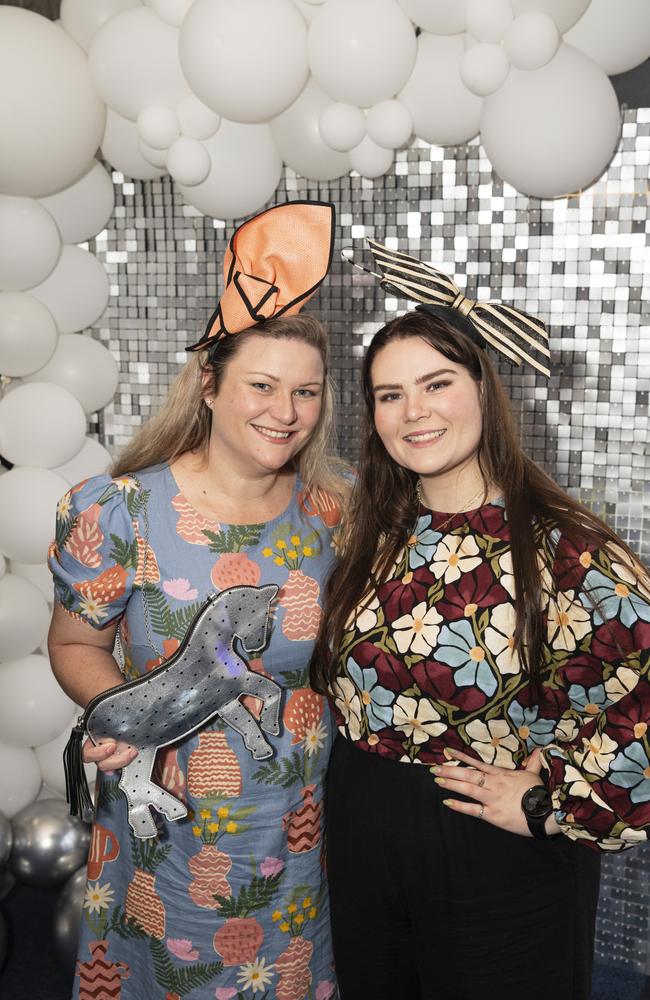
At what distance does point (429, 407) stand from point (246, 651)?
54cm

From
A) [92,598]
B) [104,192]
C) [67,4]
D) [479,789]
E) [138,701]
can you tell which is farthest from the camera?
[104,192]

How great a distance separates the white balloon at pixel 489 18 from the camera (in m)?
1.99

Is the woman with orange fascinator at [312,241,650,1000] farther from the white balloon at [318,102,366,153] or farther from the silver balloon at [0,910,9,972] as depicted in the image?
the silver balloon at [0,910,9,972]

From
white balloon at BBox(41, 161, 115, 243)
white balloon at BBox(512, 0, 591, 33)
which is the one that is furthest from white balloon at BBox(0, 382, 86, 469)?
white balloon at BBox(512, 0, 591, 33)

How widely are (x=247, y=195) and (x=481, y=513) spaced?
1238mm

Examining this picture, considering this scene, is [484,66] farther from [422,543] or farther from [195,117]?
[422,543]

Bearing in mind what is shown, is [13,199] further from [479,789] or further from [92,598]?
[479,789]

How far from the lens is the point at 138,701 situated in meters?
1.43

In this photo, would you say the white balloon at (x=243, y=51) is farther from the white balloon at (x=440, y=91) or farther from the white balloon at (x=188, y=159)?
the white balloon at (x=440, y=91)

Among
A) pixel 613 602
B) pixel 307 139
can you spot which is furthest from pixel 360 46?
pixel 613 602

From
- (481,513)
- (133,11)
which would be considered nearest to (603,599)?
(481,513)

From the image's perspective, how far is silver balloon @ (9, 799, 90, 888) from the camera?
2744 mm

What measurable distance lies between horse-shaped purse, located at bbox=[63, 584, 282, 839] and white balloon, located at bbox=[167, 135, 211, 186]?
1.26 m

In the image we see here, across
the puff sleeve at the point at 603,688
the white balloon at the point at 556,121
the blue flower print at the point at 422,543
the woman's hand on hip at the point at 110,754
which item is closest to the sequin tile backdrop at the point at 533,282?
the white balloon at the point at 556,121
